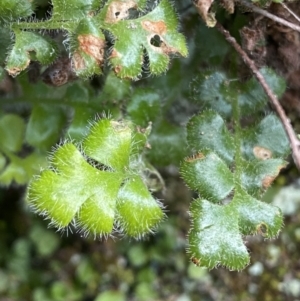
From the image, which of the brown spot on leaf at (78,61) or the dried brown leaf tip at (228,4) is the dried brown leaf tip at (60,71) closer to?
the brown spot on leaf at (78,61)

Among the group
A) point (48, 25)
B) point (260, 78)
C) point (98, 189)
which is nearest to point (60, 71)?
point (48, 25)

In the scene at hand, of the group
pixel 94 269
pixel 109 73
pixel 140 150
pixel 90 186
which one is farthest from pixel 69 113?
pixel 94 269

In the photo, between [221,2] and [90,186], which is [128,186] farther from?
[221,2]

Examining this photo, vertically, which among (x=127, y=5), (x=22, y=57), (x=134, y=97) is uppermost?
(x=127, y=5)

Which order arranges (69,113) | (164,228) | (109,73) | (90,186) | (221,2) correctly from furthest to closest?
(164,228) → (69,113) → (109,73) → (221,2) → (90,186)

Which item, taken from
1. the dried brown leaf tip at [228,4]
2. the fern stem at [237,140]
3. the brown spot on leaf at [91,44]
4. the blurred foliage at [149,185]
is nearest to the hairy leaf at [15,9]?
the blurred foliage at [149,185]

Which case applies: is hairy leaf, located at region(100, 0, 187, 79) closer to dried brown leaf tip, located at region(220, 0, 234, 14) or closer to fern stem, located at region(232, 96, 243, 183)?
dried brown leaf tip, located at region(220, 0, 234, 14)
